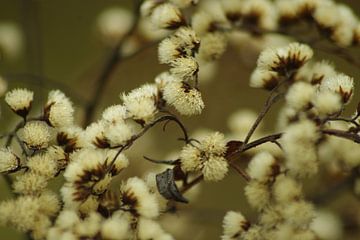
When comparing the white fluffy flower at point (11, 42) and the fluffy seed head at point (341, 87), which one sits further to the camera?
the white fluffy flower at point (11, 42)

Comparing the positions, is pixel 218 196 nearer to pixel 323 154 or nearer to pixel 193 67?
pixel 323 154

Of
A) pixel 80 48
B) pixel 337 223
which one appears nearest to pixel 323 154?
pixel 337 223

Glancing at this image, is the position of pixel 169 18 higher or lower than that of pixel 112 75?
lower

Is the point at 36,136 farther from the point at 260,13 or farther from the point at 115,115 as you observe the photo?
the point at 260,13

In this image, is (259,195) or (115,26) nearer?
(259,195)

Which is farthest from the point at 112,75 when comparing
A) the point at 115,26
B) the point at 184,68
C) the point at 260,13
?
the point at 184,68

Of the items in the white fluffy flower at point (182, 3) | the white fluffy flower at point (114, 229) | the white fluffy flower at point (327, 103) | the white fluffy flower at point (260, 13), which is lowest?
the white fluffy flower at point (114, 229)

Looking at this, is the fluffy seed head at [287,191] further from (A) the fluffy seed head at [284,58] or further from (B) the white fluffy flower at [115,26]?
(B) the white fluffy flower at [115,26]

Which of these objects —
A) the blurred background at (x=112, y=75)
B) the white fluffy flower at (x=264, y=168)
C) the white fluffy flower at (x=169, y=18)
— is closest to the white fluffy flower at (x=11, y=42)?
the blurred background at (x=112, y=75)
